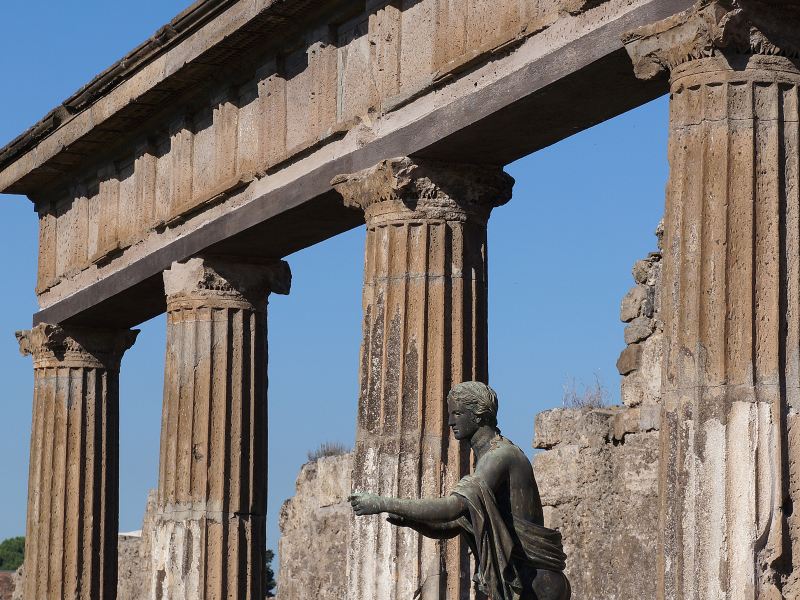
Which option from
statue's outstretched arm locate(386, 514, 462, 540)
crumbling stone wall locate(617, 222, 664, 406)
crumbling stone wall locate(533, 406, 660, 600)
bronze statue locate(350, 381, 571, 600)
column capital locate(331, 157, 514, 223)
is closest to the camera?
bronze statue locate(350, 381, 571, 600)

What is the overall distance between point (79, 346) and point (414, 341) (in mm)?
8431

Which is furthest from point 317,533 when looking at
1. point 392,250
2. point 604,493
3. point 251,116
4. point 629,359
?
point 392,250

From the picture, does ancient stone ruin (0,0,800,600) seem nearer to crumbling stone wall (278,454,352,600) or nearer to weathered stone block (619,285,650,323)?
weathered stone block (619,285,650,323)

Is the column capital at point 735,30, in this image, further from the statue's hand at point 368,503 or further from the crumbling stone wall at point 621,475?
the crumbling stone wall at point 621,475

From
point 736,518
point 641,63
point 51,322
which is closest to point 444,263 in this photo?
point 641,63

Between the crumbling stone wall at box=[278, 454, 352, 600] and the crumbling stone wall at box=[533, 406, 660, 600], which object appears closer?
the crumbling stone wall at box=[533, 406, 660, 600]

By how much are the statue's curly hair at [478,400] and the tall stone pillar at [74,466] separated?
470 inches

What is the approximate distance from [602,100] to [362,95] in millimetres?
2783

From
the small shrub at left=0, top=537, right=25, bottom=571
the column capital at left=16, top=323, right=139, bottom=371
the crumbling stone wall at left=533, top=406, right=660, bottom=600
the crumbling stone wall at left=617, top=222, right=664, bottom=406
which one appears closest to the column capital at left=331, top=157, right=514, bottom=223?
the crumbling stone wall at left=617, top=222, right=664, bottom=406

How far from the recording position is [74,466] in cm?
2208

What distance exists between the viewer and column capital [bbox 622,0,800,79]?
444 inches

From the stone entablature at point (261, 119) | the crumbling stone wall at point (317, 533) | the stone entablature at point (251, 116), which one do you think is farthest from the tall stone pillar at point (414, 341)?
the crumbling stone wall at point (317, 533)

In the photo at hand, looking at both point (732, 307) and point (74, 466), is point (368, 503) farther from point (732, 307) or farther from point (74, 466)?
point (74, 466)

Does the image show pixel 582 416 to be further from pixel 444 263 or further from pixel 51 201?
pixel 51 201
